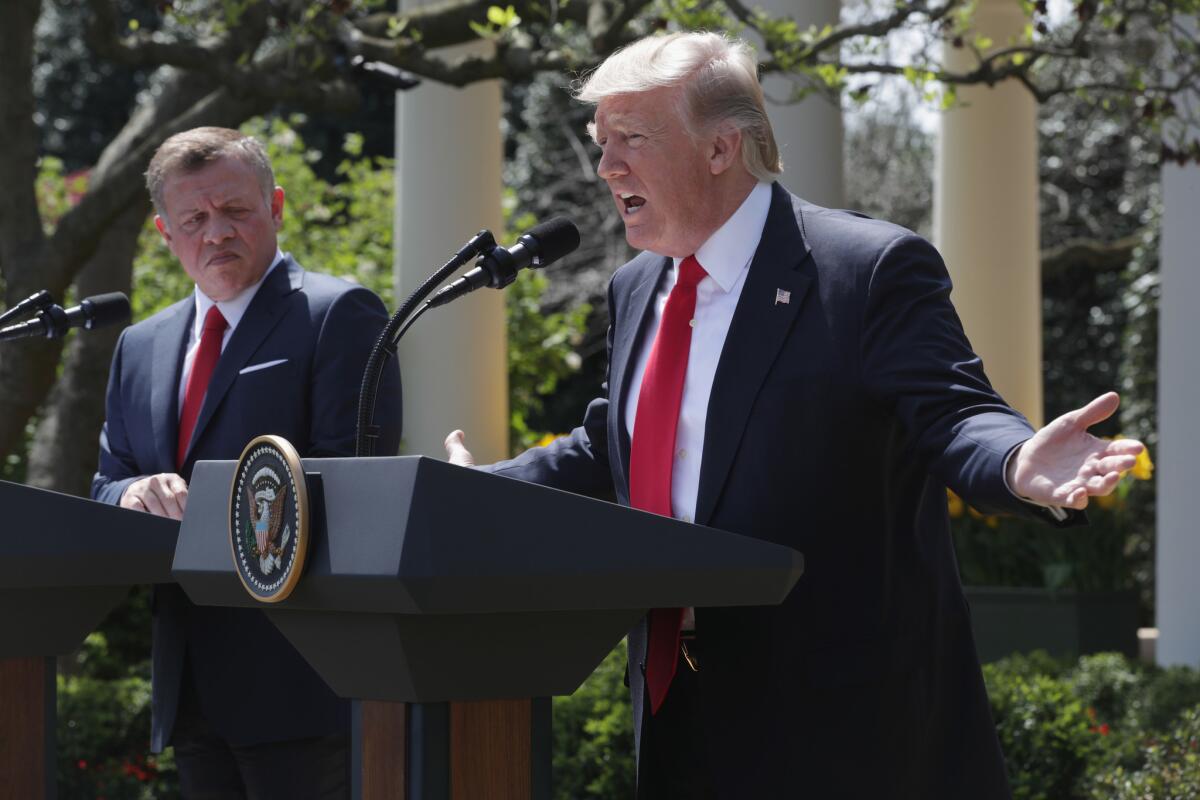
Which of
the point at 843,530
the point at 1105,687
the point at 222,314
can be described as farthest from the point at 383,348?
the point at 1105,687

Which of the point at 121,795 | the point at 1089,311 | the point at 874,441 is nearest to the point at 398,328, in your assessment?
the point at 874,441

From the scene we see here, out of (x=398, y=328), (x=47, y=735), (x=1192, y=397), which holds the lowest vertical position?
(x=47, y=735)

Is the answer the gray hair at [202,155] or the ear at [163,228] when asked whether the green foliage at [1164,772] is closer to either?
the gray hair at [202,155]

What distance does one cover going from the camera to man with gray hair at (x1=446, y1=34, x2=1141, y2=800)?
2705 millimetres

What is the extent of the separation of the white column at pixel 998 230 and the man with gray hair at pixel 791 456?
8.98m

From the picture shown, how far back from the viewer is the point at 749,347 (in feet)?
9.17

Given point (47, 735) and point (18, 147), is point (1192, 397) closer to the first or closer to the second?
point (18, 147)

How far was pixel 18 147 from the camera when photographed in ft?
26.9

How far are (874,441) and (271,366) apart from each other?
1.80 meters

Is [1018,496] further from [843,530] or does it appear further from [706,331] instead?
[706,331]

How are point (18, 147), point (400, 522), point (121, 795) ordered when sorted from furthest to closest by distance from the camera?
point (18, 147), point (121, 795), point (400, 522)

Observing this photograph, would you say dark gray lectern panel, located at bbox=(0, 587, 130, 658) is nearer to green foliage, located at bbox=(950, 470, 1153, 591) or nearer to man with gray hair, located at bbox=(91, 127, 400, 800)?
man with gray hair, located at bbox=(91, 127, 400, 800)

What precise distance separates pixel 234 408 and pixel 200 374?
18cm

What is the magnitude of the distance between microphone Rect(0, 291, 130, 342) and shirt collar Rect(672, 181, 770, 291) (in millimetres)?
1569
